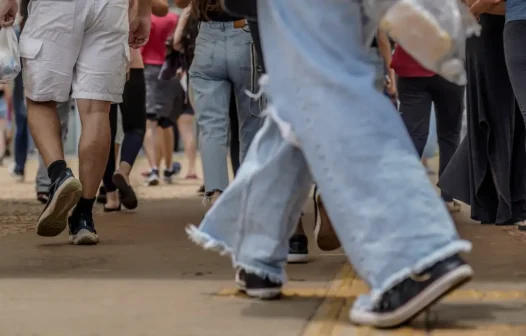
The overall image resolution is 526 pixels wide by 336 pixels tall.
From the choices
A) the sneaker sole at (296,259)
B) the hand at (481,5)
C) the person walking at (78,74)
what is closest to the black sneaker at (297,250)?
the sneaker sole at (296,259)

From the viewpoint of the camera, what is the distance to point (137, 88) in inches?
274

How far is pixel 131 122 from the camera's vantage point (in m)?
7.02

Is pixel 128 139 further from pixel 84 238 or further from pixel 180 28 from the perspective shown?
pixel 84 238

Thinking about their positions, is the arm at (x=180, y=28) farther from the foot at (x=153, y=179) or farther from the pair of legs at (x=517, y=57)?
the foot at (x=153, y=179)

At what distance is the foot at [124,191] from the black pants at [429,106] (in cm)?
176

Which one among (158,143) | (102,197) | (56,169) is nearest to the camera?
(56,169)

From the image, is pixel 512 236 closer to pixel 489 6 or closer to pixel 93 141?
pixel 489 6

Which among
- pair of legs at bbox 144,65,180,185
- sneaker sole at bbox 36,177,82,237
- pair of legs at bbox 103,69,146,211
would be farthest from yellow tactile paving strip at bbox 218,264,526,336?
pair of legs at bbox 144,65,180,185

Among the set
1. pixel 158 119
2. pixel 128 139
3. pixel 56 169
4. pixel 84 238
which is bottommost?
pixel 158 119

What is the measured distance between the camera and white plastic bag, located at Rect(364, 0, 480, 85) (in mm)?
2807

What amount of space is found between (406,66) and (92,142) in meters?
2.42

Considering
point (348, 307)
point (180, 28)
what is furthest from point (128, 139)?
point (348, 307)

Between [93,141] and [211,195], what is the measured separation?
0.60m

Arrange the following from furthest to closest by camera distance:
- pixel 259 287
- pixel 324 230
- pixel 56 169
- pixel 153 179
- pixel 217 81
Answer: pixel 153 179, pixel 217 81, pixel 56 169, pixel 324 230, pixel 259 287
